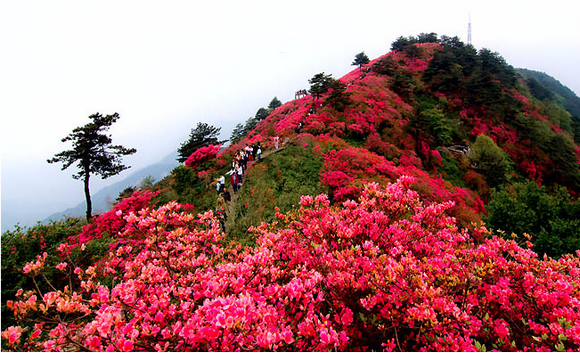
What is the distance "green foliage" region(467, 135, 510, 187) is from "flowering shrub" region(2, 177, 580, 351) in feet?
58.5

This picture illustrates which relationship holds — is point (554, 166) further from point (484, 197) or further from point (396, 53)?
point (396, 53)

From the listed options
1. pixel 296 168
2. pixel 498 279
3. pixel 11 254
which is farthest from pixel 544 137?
pixel 11 254

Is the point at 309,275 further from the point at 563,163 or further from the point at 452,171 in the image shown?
the point at 563,163

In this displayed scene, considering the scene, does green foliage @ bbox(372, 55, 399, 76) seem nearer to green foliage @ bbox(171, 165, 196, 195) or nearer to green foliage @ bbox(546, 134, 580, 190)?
green foliage @ bbox(546, 134, 580, 190)

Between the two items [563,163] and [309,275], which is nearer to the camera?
[309,275]

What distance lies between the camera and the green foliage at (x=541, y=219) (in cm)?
792

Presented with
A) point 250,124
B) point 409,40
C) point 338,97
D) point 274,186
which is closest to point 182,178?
point 274,186

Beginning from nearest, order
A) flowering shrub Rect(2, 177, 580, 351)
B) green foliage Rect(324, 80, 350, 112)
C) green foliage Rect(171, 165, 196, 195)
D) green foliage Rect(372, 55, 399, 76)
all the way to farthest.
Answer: flowering shrub Rect(2, 177, 580, 351), green foliage Rect(171, 165, 196, 195), green foliage Rect(324, 80, 350, 112), green foliage Rect(372, 55, 399, 76)

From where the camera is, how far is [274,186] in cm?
1059

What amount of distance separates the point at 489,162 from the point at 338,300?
2092 cm

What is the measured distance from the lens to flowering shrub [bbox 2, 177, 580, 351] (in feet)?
7.50

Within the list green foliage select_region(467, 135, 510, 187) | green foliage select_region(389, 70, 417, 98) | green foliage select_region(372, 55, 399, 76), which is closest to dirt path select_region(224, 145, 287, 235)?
green foliage select_region(467, 135, 510, 187)

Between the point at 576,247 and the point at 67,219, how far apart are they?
19748 mm

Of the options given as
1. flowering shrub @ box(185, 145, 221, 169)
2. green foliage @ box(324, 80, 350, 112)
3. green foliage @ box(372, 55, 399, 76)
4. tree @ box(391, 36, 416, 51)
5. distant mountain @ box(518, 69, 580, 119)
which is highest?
tree @ box(391, 36, 416, 51)
